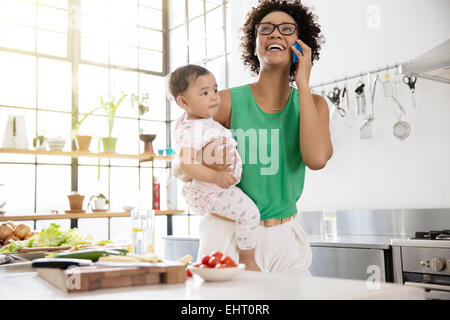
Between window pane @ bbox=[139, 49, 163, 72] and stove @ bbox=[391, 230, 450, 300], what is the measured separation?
3.72 meters

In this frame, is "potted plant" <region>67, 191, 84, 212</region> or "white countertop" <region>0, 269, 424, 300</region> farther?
"potted plant" <region>67, 191, 84, 212</region>

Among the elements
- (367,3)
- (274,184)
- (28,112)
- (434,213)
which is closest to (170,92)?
(274,184)

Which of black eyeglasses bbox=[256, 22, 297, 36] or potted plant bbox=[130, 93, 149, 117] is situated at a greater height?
potted plant bbox=[130, 93, 149, 117]

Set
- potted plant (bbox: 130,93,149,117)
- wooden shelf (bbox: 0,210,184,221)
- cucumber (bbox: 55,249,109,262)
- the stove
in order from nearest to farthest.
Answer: cucumber (bbox: 55,249,109,262) < the stove < wooden shelf (bbox: 0,210,184,221) < potted plant (bbox: 130,93,149,117)

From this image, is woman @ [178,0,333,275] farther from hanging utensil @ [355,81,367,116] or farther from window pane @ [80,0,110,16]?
window pane @ [80,0,110,16]

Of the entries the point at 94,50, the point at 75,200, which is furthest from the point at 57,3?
the point at 75,200

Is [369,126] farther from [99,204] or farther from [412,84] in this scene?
[99,204]

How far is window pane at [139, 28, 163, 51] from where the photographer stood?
5.13m

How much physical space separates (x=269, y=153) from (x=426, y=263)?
47.0 inches

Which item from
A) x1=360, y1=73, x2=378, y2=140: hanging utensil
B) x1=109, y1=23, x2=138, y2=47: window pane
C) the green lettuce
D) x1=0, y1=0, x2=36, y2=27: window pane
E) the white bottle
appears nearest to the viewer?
the green lettuce

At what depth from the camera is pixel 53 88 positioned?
4.44 metres

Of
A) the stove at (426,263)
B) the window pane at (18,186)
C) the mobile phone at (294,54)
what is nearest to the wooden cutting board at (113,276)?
the mobile phone at (294,54)

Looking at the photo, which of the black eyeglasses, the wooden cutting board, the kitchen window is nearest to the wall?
the kitchen window

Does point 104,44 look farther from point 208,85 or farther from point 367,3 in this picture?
point 208,85
